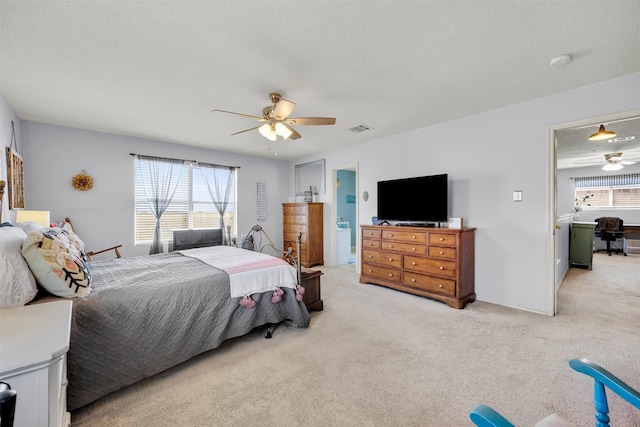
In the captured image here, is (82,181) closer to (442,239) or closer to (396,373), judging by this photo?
(396,373)

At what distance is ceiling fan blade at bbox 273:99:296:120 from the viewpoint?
2402 millimetres

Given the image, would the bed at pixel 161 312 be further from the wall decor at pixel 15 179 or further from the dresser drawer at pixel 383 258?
the dresser drawer at pixel 383 258

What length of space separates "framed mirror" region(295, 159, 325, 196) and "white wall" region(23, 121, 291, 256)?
2.28 meters

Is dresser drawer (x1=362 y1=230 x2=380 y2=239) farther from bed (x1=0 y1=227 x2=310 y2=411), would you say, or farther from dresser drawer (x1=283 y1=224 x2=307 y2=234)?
bed (x1=0 y1=227 x2=310 y2=411)

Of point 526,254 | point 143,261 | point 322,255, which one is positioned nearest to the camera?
point 143,261

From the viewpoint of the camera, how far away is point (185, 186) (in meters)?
5.00

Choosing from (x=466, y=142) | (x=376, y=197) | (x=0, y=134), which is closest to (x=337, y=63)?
(x=466, y=142)

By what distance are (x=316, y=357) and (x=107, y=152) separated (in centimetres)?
445

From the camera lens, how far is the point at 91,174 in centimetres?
407

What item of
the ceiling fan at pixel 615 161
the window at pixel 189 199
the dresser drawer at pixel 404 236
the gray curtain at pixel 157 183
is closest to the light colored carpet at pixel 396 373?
the dresser drawer at pixel 404 236

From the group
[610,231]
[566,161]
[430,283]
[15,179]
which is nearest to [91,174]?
[15,179]

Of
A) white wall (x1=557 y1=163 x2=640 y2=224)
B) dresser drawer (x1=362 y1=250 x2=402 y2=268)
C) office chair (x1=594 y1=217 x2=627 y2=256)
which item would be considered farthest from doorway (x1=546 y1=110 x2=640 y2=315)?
dresser drawer (x1=362 y1=250 x2=402 y2=268)

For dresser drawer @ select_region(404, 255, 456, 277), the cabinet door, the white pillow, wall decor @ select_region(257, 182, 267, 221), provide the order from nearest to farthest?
1. the white pillow
2. dresser drawer @ select_region(404, 255, 456, 277)
3. the cabinet door
4. wall decor @ select_region(257, 182, 267, 221)

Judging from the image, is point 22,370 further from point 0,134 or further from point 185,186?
point 185,186
